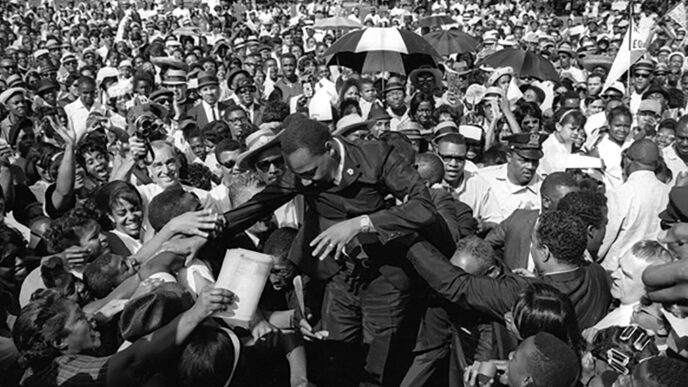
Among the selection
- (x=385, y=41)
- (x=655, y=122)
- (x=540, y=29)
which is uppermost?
(x=385, y=41)

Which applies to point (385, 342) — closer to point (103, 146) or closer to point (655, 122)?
point (103, 146)

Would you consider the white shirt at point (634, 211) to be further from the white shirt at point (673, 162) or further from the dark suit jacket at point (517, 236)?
the white shirt at point (673, 162)

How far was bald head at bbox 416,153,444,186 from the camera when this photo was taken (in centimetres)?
482

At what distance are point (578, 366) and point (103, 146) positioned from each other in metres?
4.41

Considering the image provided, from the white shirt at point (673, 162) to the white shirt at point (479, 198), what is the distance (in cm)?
193

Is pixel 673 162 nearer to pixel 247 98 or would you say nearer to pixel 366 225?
pixel 366 225

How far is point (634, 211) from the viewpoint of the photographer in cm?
491

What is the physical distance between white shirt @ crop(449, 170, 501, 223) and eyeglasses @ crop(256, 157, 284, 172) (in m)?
1.62

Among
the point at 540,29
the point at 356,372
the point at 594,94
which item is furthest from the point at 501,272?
the point at 540,29

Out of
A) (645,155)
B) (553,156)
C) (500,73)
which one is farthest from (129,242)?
(500,73)

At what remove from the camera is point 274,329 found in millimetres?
3432

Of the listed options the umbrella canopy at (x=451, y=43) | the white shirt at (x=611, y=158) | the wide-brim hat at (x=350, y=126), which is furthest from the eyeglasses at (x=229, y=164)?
the umbrella canopy at (x=451, y=43)

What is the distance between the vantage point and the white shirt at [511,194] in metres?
5.40

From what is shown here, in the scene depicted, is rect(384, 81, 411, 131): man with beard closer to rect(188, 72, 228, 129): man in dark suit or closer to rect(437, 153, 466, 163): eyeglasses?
rect(188, 72, 228, 129): man in dark suit
